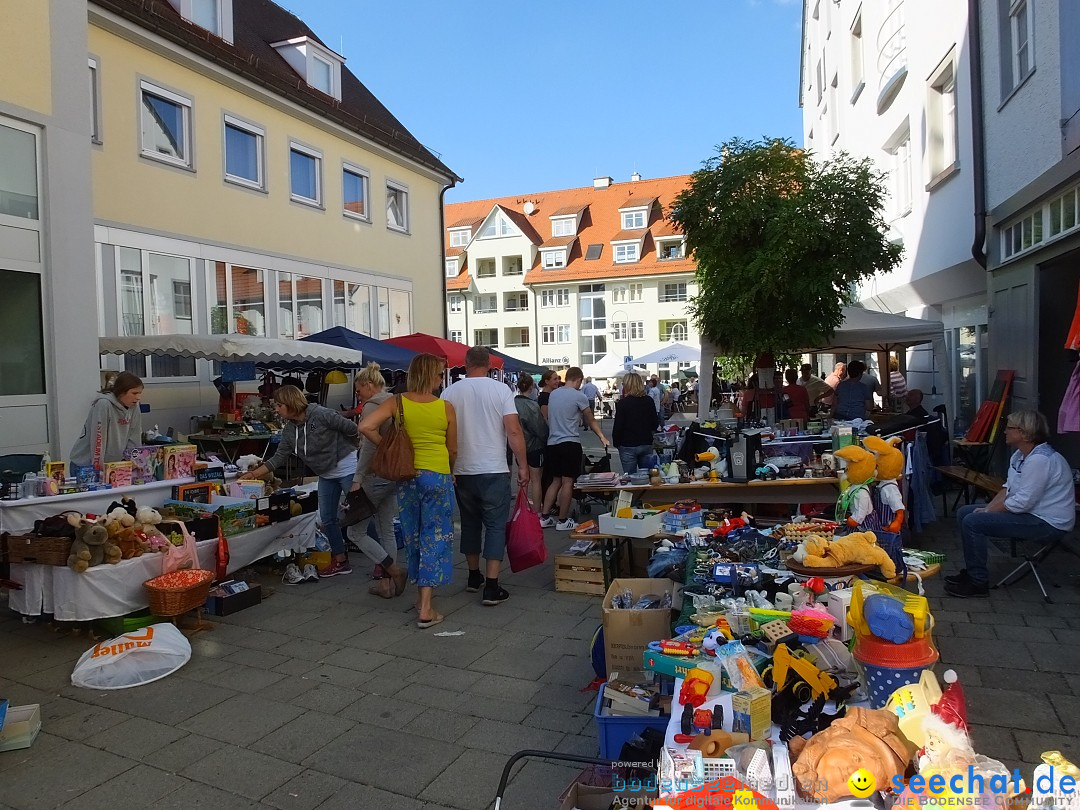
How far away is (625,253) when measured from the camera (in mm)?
43562

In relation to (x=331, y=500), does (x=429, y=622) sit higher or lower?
lower

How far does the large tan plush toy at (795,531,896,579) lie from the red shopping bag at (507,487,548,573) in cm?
234

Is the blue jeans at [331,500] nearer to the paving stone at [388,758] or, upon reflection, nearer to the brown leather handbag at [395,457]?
the brown leather handbag at [395,457]

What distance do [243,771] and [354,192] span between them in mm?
16189

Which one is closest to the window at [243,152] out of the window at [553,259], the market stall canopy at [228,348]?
the market stall canopy at [228,348]

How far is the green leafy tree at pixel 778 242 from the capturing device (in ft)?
33.5

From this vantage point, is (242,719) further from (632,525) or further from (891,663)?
(891,663)

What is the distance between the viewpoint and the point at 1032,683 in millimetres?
4000

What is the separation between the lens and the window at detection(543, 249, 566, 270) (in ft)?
147

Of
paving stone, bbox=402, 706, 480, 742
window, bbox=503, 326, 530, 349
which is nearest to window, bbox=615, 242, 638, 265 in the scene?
window, bbox=503, 326, 530, 349

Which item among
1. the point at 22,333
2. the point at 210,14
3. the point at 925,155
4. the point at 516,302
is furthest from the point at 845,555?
the point at 516,302

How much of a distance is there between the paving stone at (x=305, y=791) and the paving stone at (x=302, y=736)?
0.60 feet

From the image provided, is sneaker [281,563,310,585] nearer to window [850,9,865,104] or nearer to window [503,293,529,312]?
window [850,9,865,104]

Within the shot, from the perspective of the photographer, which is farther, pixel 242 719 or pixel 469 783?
pixel 242 719
